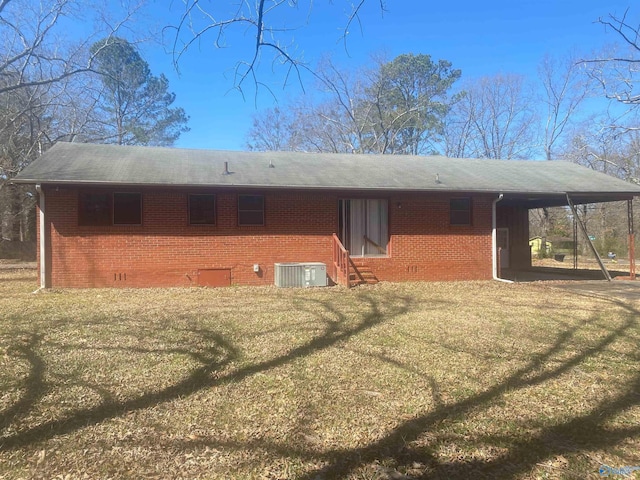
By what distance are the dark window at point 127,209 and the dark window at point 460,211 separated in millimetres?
8499

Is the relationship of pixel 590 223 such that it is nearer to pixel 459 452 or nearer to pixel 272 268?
pixel 272 268

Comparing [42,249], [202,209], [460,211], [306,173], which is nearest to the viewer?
[42,249]

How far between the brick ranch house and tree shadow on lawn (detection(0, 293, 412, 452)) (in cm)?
440

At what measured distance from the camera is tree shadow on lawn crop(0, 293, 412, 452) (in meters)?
3.46

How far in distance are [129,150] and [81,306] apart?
7.17 m

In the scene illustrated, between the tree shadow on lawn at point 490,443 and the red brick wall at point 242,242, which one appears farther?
the red brick wall at point 242,242

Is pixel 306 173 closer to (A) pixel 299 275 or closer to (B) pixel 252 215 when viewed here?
(B) pixel 252 215

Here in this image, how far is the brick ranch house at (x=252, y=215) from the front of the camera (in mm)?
10688

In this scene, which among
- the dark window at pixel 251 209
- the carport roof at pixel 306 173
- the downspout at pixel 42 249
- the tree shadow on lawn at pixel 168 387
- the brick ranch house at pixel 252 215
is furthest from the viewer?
the dark window at pixel 251 209

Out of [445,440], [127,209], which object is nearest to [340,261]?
[127,209]

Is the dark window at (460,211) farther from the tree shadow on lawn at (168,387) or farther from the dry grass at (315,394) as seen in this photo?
the tree shadow on lawn at (168,387)

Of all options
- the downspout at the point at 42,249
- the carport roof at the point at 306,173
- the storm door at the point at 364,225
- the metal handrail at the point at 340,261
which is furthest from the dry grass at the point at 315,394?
the storm door at the point at 364,225

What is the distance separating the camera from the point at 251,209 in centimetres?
1177

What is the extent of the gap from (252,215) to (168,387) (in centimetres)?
775
